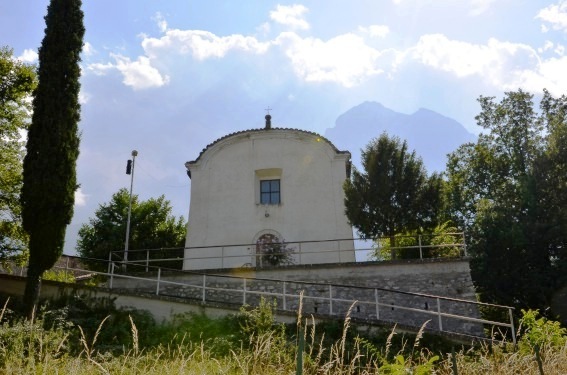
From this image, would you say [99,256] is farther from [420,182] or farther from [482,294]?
[482,294]

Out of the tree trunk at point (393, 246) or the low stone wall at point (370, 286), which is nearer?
the low stone wall at point (370, 286)

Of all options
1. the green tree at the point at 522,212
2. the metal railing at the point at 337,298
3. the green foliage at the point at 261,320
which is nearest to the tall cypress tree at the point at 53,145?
the metal railing at the point at 337,298

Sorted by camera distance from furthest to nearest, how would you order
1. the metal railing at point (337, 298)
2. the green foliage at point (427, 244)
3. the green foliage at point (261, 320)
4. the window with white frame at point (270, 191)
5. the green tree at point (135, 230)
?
the green tree at point (135, 230), the window with white frame at point (270, 191), the green foliage at point (427, 244), the metal railing at point (337, 298), the green foliage at point (261, 320)

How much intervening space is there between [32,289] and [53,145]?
11.7ft

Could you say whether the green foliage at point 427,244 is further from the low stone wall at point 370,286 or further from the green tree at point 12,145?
the green tree at point 12,145

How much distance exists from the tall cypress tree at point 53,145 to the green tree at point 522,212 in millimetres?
17018

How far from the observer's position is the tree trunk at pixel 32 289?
11.5 m

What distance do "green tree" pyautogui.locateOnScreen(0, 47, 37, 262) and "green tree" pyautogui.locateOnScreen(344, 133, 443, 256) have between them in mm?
11015

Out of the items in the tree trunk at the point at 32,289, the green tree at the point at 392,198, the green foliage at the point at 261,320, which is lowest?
the green foliage at the point at 261,320

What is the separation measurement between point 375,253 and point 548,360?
56.0 feet

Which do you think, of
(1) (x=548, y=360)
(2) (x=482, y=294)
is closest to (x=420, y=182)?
(2) (x=482, y=294)

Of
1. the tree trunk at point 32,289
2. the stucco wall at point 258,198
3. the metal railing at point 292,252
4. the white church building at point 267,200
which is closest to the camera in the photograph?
the tree trunk at point 32,289

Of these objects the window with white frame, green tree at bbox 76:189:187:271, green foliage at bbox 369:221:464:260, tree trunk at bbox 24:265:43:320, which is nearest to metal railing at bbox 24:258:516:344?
tree trunk at bbox 24:265:43:320

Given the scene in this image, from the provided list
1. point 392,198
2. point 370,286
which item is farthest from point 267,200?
point 370,286
